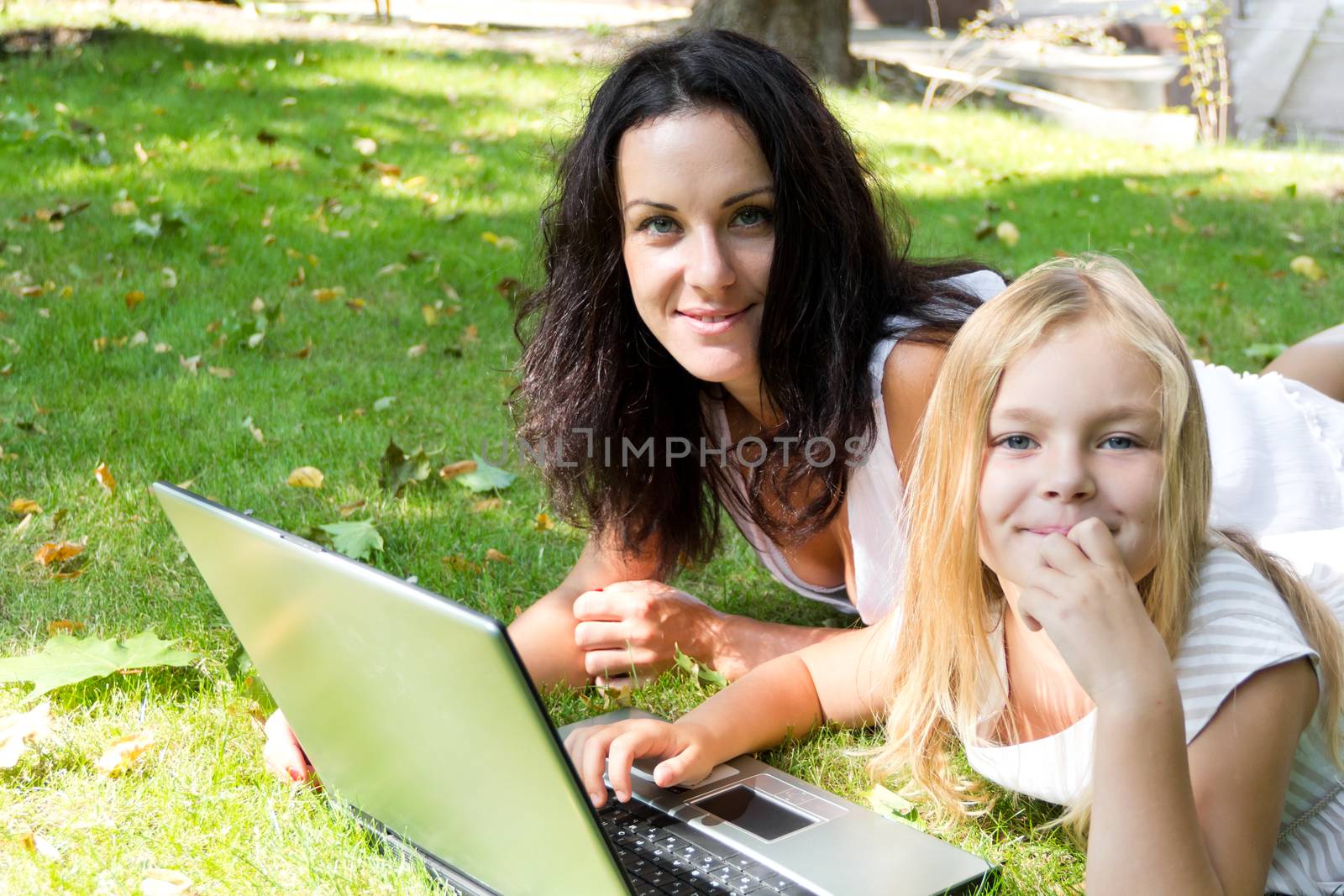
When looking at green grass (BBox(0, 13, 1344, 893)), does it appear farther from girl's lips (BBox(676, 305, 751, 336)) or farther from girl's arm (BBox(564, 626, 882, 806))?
girl's lips (BBox(676, 305, 751, 336))

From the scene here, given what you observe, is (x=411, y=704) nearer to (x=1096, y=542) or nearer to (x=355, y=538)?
(x=1096, y=542)

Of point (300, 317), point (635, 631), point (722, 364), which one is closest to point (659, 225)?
point (722, 364)

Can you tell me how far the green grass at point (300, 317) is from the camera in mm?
2143

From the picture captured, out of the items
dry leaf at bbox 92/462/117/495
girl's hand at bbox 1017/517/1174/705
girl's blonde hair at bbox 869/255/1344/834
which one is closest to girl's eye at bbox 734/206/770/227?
girl's blonde hair at bbox 869/255/1344/834

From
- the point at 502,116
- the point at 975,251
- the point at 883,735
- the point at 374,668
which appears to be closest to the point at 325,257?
the point at 502,116

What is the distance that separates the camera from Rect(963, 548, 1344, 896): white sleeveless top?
165 centimetres

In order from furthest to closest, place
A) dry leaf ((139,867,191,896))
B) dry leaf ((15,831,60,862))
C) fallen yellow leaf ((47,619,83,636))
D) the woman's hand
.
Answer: fallen yellow leaf ((47,619,83,636)) → the woman's hand → dry leaf ((15,831,60,862)) → dry leaf ((139,867,191,896))

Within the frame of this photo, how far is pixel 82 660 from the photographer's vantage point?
95.4 inches

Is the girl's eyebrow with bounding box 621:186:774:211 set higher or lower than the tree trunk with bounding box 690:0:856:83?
lower

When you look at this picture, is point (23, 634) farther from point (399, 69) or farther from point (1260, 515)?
point (399, 69)

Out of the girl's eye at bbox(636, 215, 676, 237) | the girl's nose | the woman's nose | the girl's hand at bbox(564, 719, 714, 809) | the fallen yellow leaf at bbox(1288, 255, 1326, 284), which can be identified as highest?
the girl's eye at bbox(636, 215, 676, 237)

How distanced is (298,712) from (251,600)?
24 centimetres

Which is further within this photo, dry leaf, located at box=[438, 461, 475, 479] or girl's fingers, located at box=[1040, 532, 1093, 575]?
dry leaf, located at box=[438, 461, 475, 479]

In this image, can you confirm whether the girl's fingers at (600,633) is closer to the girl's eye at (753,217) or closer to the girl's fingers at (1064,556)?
the girl's eye at (753,217)
